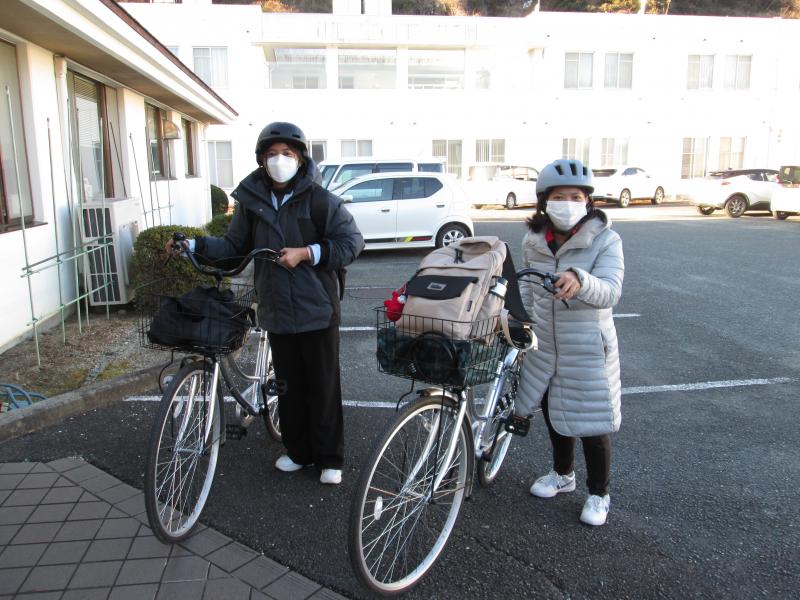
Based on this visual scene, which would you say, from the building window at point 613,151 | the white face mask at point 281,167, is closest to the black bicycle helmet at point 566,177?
the white face mask at point 281,167

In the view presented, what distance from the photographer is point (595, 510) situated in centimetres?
317

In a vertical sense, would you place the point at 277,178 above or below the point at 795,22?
below

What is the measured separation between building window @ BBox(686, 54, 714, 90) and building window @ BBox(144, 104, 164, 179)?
24.1 m

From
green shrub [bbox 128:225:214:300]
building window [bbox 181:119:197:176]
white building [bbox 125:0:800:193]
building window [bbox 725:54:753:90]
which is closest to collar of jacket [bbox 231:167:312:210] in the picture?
green shrub [bbox 128:225:214:300]

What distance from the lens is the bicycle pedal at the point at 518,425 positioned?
3.16 metres

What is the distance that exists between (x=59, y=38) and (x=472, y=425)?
18.8ft

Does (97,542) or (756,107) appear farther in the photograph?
(756,107)

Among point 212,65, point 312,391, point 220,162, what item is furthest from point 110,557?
point 212,65

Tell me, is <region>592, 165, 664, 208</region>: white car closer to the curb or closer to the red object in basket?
the curb

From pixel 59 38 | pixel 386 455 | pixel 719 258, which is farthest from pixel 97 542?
pixel 719 258

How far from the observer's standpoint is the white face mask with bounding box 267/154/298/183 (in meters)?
3.22

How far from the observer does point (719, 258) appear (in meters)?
11.8

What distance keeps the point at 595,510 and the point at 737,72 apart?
30565 millimetres

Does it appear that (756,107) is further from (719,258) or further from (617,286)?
(617,286)
